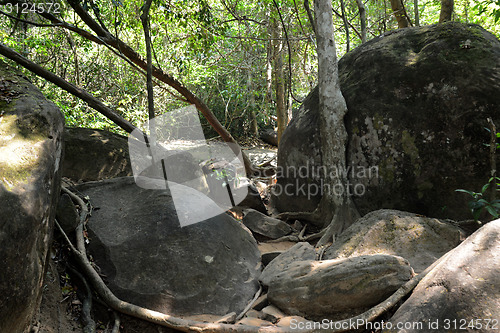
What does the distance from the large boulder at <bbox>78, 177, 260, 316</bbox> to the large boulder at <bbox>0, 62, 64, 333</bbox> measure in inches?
36.9

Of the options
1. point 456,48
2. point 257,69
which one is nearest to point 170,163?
point 456,48

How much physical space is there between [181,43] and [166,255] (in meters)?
7.79

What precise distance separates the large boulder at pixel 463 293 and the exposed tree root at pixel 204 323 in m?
0.18

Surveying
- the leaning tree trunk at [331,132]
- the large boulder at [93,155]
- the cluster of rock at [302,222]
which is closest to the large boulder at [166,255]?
the cluster of rock at [302,222]

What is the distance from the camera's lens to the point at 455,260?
7.90 feet

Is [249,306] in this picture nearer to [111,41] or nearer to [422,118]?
[422,118]

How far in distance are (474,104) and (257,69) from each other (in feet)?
26.3

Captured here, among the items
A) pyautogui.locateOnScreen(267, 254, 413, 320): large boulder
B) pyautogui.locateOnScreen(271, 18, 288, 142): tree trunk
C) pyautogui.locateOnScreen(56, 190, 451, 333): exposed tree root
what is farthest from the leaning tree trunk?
pyautogui.locateOnScreen(271, 18, 288, 142): tree trunk

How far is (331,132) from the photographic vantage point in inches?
202

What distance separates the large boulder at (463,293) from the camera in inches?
82.7

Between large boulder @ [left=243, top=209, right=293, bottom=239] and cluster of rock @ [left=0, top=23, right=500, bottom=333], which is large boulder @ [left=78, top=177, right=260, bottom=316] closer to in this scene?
cluster of rock @ [left=0, top=23, right=500, bottom=333]

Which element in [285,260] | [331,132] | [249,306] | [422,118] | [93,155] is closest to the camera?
[249,306]

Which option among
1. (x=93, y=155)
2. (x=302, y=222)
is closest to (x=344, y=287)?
(x=302, y=222)

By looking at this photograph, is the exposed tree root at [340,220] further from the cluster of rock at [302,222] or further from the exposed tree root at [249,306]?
the exposed tree root at [249,306]
